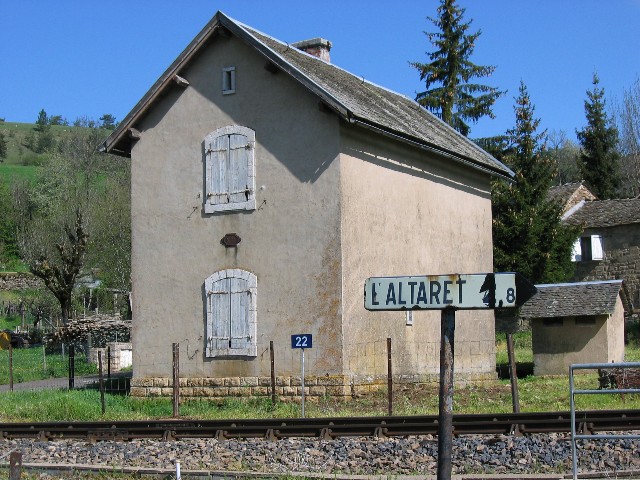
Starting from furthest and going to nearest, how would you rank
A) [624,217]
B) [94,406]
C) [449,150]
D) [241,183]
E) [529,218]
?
[624,217] → [529,218] → [449,150] → [241,183] → [94,406]

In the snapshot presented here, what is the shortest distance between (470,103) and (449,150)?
2148 cm

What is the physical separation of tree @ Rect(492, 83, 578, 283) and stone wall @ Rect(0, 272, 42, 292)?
120 ft

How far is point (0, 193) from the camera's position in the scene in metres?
75.6

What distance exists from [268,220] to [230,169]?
1.59 meters

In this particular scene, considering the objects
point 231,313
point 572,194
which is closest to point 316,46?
point 231,313

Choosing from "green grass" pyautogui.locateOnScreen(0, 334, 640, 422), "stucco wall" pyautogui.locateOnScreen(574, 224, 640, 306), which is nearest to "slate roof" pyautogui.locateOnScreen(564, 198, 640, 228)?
"stucco wall" pyautogui.locateOnScreen(574, 224, 640, 306)

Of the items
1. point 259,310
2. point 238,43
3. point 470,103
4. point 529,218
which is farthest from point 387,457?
point 470,103

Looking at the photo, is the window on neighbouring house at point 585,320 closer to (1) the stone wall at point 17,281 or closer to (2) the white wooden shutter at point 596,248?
(2) the white wooden shutter at point 596,248

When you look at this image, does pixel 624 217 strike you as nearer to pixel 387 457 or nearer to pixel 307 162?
pixel 307 162

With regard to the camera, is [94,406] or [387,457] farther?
[94,406]

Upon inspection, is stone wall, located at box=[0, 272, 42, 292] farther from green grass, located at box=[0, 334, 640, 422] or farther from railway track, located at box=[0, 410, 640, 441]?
railway track, located at box=[0, 410, 640, 441]

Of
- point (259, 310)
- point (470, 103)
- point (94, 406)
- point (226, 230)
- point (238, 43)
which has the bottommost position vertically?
point (94, 406)

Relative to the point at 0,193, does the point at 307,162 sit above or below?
below

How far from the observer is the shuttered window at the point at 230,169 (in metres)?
20.8
